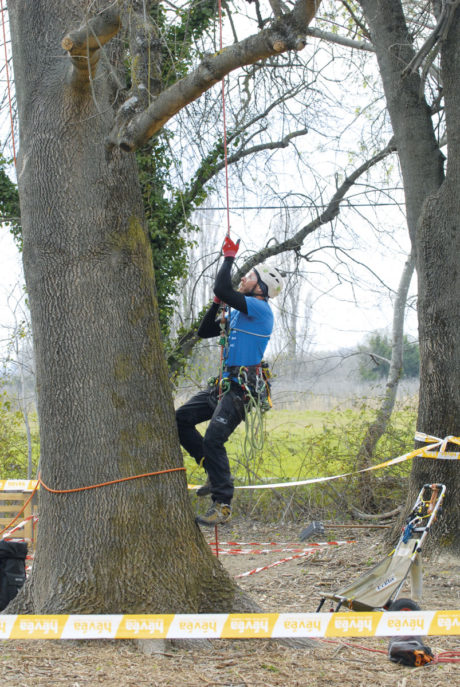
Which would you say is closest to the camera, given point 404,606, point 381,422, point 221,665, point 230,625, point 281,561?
point 230,625

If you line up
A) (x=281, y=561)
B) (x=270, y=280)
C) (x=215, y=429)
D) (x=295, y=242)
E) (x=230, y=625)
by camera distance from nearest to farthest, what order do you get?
(x=230, y=625), (x=215, y=429), (x=270, y=280), (x=281, y=561), (x=295, y=242)

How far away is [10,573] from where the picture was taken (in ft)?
17.8

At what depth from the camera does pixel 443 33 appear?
648cm

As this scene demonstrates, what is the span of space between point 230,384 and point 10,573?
84.2 inches

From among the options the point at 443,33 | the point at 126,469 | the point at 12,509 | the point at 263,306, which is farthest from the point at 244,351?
the point at 12,509

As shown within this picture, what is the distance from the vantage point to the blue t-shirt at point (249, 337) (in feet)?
18.1

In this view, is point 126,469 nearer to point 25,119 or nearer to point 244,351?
point 244,351

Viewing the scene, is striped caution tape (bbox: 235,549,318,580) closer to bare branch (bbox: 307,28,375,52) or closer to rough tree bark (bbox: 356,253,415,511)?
rough tree bark (bbox: 356,253,415,511)

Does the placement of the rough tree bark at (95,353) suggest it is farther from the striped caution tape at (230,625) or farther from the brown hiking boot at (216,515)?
the brown hiking boot at (216,515)

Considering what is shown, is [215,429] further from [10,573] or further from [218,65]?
[218,65]

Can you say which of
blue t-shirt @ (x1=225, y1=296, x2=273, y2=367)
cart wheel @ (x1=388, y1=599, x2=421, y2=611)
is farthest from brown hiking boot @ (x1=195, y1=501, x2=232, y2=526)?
cart wheel @ (x1=388, y1=599, x2=421, y2=611)

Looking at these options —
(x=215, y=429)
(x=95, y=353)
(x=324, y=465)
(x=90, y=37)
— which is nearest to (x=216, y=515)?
(x=215, y=429)

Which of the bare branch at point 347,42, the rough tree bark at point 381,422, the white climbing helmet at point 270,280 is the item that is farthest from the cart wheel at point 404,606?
the bare branch at point 347,42

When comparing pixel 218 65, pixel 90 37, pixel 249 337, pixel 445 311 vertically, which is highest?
pixel 90 37
